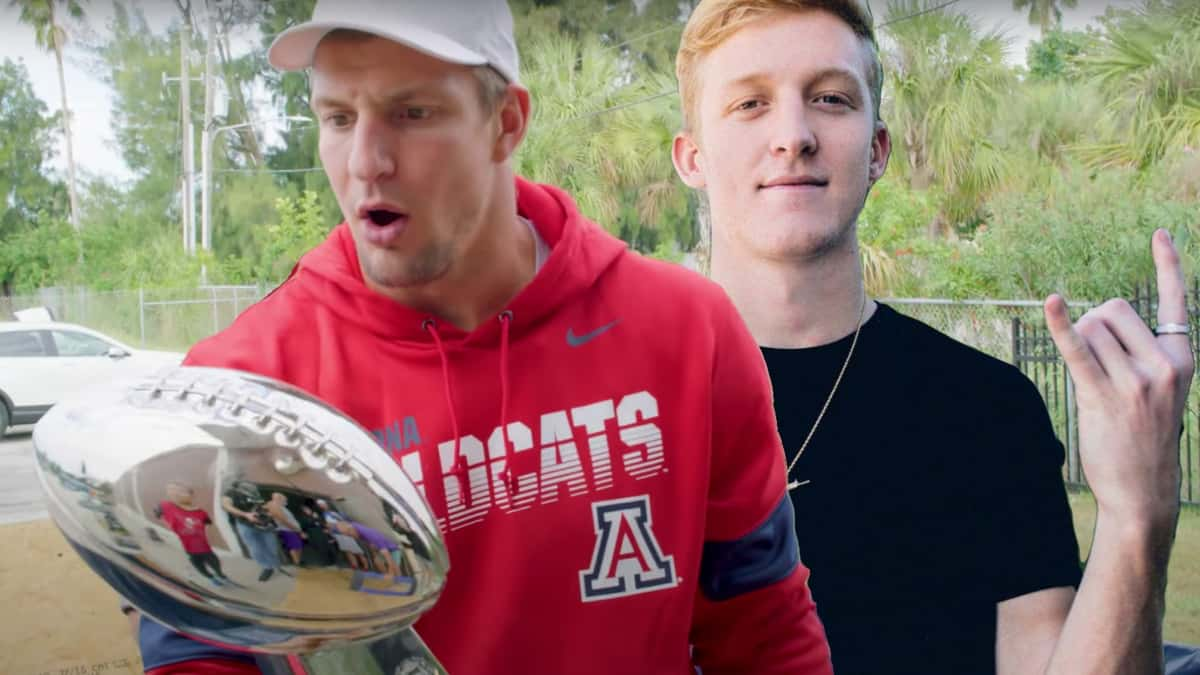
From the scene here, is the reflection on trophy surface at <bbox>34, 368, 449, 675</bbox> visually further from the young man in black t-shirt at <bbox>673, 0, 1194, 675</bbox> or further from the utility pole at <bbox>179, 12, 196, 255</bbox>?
the utility pole at <bbox>179, 12, 196, 255</bbox>

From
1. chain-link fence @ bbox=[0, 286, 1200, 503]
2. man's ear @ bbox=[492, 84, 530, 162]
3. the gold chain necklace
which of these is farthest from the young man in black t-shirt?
man's ear @ bbox=[492, 84, 530, 162]

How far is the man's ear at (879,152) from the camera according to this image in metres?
1.36

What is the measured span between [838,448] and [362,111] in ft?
2.54

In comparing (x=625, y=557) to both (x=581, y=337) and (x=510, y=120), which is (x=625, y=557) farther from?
(x=510, y=120)

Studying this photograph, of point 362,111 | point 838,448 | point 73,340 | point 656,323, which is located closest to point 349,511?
point 362,111

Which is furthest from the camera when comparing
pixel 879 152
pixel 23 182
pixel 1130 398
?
pixel 23 182

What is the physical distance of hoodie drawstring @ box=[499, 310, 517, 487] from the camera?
0.89 metres

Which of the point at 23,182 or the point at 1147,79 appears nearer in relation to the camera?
the point at 1147,79

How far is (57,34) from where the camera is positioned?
5.42 ft

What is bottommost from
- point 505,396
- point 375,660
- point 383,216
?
point 375,660

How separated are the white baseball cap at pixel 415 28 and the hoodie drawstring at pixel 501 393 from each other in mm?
206

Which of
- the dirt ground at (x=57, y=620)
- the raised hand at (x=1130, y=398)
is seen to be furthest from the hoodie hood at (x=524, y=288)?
the dirt ground at (x=57, y=620)

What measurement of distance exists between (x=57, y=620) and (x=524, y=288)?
1294 mm

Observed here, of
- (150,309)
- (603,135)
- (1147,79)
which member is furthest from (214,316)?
(1147,79)
